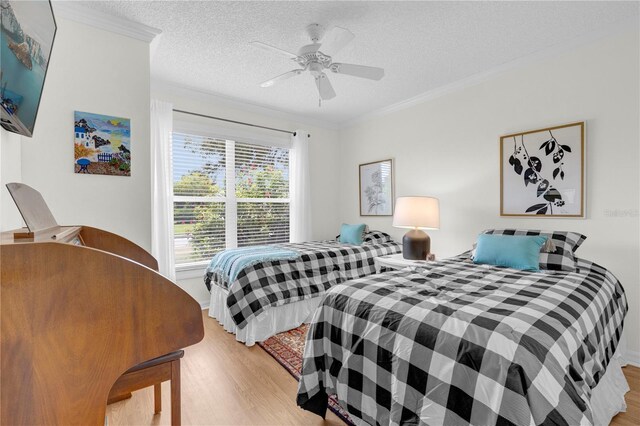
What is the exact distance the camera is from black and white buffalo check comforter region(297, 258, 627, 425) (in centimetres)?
103

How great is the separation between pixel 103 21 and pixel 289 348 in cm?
282

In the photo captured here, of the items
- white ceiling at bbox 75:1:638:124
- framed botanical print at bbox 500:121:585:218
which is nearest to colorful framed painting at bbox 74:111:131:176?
white ceiling at bbox 75:1:638:124

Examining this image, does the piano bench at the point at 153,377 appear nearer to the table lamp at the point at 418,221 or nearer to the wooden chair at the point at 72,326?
the wooden chair at the point at 72,326

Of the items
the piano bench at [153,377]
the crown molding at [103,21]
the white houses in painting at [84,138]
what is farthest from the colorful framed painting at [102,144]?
the piano bench at [153,377]

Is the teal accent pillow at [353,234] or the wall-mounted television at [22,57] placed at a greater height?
the wall-mounted television at [22,57]

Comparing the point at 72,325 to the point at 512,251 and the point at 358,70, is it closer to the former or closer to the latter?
the point at 358,70

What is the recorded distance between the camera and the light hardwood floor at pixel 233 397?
1.70 metres

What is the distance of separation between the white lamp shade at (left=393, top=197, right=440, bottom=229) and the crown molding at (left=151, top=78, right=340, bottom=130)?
2.12 meters

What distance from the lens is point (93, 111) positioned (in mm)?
2096

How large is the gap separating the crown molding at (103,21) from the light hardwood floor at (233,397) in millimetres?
2506

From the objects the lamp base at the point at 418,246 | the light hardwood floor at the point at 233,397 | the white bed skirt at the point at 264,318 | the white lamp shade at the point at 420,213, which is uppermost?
the white lamp shade at the point at 420,213

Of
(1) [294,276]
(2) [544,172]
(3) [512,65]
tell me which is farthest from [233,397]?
(3) [512,65]

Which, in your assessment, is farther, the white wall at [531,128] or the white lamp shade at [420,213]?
the white lamp shade at [420,213]

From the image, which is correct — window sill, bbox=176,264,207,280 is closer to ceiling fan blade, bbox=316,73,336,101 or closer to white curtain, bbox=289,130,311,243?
white curtain, bbox=289,130,311,243
